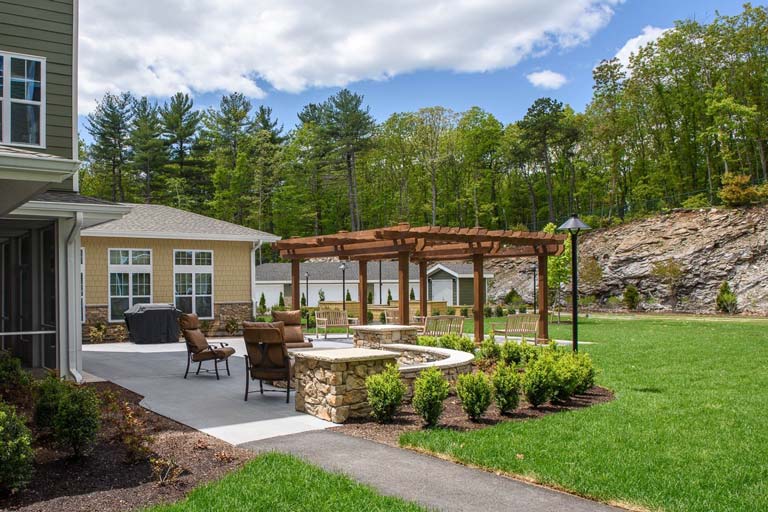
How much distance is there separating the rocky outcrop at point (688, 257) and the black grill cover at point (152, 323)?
24.6 metres

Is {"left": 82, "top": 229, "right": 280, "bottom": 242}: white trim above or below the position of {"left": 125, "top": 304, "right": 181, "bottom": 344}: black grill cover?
above

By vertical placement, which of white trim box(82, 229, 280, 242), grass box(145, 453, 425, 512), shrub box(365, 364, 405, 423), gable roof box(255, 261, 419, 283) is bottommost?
grass box(145, 453, 425, 512)

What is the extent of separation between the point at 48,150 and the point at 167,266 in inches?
355

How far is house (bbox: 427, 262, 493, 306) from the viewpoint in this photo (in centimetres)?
3969

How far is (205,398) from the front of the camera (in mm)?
8367

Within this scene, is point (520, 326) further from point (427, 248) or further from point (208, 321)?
point (208, 321)

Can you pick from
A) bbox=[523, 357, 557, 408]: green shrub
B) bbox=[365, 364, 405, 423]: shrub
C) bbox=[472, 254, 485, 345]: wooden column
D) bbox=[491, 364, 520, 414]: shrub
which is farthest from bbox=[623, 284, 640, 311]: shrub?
bbox=[365, 364, 405, 423]: shrub

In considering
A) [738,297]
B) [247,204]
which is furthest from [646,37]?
[247,204]

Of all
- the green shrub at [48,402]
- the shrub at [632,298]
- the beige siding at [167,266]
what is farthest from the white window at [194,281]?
the shrub at [632,298]

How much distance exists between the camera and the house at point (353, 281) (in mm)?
38031

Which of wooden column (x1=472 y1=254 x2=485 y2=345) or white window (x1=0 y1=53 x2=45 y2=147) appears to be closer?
white window (x1=0 y1=53 x2=45 y2=147)

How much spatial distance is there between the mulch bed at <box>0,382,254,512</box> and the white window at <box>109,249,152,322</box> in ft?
41.3

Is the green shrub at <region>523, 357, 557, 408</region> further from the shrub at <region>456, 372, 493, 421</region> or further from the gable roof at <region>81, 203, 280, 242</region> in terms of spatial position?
the gable roof at <region>81, 203, 280, 242</region>

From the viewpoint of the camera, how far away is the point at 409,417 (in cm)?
699
